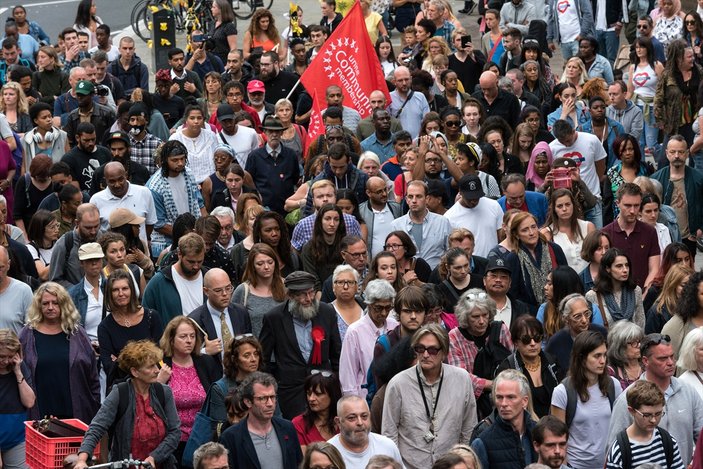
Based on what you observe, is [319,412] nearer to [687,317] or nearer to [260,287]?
[260,287]

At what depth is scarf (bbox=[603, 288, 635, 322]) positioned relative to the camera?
13.1 meters

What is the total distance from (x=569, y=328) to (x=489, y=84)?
23.1ft

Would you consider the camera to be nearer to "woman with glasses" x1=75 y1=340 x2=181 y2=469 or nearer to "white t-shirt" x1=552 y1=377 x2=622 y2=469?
"woman with glasses" x1=75 y1=340 x2=181 y2=469

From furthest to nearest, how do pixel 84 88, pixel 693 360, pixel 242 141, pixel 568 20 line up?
1. pixel 568 20
2. pixel 84 88
3. pixel 242 141
4. pixel 693 360

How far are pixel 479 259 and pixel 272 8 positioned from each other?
18.0 meters

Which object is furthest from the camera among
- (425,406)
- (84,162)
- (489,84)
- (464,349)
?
(489,84)

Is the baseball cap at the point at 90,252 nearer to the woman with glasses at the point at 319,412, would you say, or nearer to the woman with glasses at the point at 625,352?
the woman with glasses at the point at 319,412

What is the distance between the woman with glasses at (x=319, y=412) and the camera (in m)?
11.3

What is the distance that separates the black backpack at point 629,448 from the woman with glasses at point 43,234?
6.02 metres

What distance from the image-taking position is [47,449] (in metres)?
11.1

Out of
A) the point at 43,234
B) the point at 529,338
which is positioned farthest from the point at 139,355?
the point at 43,234

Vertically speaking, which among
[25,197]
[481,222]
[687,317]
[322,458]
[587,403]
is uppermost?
[25,197]

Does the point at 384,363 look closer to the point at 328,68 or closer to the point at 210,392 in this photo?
the point at 210,392

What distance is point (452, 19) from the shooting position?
2323 centimetres
